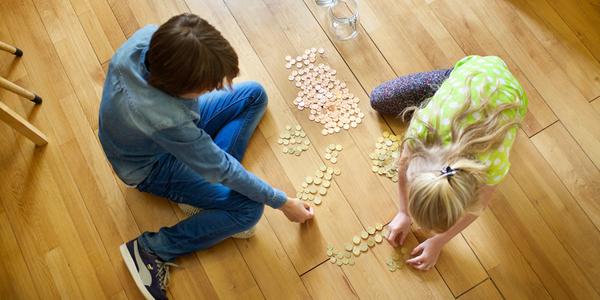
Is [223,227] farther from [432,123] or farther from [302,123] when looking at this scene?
[432,123]

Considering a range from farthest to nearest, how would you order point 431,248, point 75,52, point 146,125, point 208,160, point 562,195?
point 75,52 → point 562,195 → point 431,248 → point 208,160 → point 146,125

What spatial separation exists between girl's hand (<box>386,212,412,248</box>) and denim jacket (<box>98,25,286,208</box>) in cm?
45

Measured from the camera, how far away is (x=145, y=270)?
1553mm

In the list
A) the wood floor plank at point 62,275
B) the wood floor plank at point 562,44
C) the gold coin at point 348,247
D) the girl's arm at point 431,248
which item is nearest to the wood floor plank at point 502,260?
the girl's arm at point 431,248

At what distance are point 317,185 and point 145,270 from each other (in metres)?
0.62

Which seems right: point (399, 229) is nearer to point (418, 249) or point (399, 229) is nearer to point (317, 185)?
point (418, 249)

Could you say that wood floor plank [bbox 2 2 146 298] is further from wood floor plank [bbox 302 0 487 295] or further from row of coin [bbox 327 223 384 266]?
wood floor plank [bbox 302 0 487 295]

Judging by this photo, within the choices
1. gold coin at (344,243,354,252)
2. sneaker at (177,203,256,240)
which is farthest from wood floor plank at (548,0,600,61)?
sneaker at (177,203,256,240)

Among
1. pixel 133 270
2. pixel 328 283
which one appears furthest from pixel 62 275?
pixel 328 283

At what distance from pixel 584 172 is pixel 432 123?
76 centimetres

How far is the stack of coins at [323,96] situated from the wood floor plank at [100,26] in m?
0.67

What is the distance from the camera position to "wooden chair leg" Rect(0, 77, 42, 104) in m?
1.70

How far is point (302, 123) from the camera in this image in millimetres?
→ 1758

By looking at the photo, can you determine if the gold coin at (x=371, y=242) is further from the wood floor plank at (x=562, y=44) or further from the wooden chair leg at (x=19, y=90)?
the wooden chair leg at (x=19, y=90)
